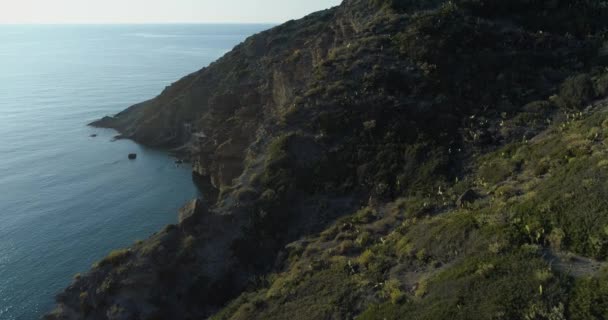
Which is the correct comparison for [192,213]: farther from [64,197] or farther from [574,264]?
[64,197]

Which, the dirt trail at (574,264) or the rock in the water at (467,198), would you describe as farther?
the rock in the water at (467,198)

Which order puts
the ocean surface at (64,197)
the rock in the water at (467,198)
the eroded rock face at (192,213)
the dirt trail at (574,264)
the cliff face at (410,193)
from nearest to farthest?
1. the dirt trail at (574,264)
2. the cliff face at (410,193)
3. the rock in the water at (467,198)
4. the eroded rock face at (192,213)
5. the ocean surface at (64,197)

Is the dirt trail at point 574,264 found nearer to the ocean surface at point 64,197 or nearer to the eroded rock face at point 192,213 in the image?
the eroded rock face at point 192,213

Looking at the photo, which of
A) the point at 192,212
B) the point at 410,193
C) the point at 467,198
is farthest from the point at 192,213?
the point at 467,198

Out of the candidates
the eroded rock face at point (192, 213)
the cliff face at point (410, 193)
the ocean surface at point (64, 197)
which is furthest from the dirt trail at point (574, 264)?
the ocean surface at point (64, 197)

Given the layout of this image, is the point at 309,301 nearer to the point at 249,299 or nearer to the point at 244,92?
the point at 249,299

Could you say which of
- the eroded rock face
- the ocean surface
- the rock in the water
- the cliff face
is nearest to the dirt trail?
the cliff face

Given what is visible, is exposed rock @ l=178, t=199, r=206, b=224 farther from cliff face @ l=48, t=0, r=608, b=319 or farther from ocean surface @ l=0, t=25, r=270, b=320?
ocean surface @ l=0, t=25, r=270, b=320
